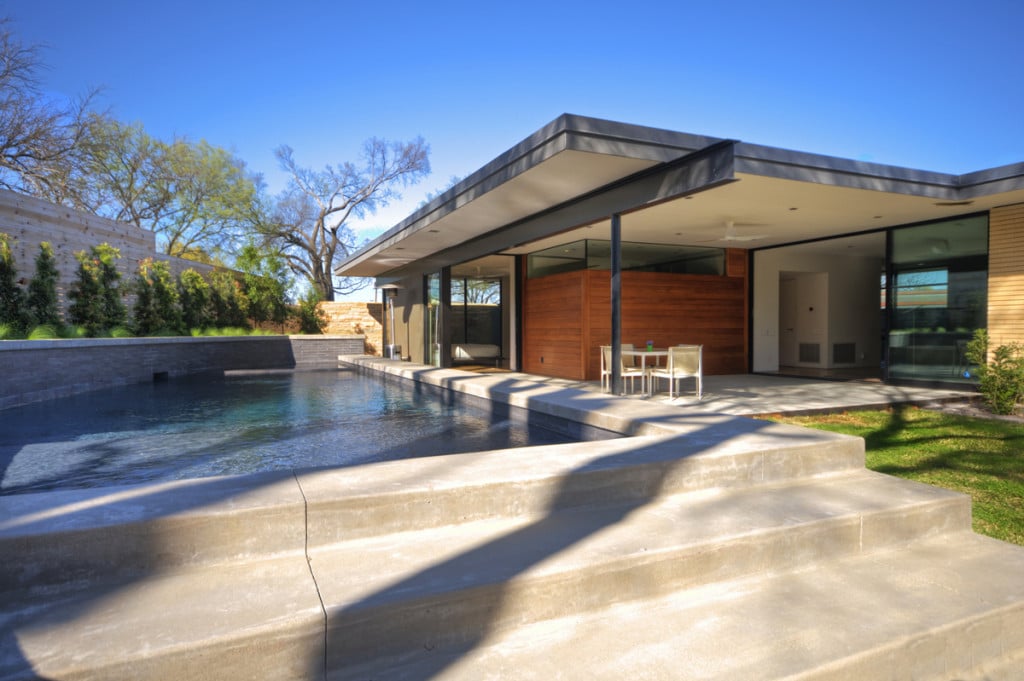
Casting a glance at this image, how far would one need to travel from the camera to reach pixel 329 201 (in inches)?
1145

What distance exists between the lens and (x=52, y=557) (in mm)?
1839

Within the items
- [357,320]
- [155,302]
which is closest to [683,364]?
[155,302]

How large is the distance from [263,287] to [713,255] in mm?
13729

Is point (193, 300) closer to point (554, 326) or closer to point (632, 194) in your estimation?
point (554, 326)

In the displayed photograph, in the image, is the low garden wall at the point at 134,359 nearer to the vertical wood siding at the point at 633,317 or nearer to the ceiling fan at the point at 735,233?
the vertical wood siding at the point at 633,317

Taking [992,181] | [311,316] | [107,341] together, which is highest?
[992,181]

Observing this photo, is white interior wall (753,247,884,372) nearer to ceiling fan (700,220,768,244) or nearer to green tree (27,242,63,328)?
ceiling fan (700,220,768,244)

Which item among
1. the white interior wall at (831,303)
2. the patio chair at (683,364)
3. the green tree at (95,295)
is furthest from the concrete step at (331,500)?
the green tree at (95,295)

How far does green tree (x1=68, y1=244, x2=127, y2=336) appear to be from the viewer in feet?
32.9

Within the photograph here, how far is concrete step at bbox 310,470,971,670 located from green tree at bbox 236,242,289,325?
676 inches

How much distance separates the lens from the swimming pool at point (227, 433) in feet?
11.8

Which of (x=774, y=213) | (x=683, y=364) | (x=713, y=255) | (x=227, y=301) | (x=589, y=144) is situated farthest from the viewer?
(x=227, y=301)

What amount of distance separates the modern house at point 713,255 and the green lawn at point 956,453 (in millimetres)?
2632

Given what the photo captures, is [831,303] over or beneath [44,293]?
over
